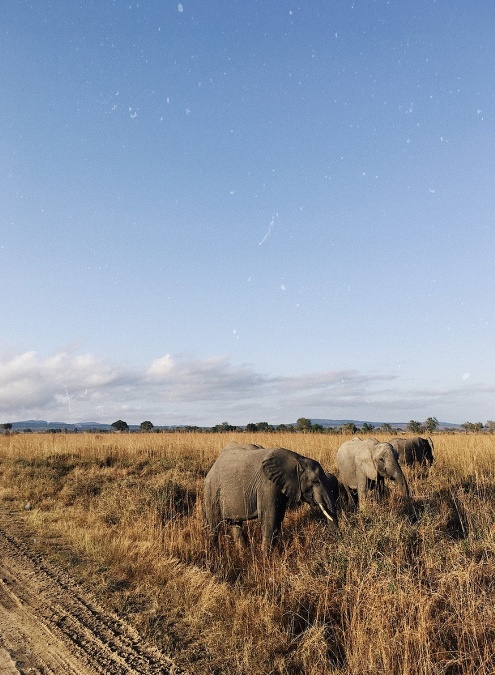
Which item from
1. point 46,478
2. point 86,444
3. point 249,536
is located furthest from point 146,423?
point 249,536

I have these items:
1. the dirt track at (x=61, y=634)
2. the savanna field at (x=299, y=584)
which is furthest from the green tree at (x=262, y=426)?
the dirt track at (x=61, y=634)

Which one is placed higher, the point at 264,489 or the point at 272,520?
the point at 264,489

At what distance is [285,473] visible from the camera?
7.82 m

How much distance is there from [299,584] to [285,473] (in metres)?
2.25

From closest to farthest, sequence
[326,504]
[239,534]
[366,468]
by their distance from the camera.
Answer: [326,504]
[239,534]
[366,468]

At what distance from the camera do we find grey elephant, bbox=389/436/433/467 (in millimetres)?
15688

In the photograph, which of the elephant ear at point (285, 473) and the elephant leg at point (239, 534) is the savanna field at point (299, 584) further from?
the elephant ear at point (285, 473)

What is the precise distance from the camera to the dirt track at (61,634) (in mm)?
4418

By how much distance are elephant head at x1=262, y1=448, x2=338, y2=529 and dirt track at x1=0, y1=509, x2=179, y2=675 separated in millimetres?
3180

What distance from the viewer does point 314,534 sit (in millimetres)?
7797

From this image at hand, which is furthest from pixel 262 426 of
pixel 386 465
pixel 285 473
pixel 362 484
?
pixel 285 473

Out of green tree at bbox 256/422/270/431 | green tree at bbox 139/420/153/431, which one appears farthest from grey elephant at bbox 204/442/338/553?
green tree at bbox 139/420/153/431

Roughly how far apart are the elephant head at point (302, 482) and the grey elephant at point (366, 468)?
126 inches

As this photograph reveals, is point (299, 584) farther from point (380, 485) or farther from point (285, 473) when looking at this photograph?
point (380, 485)
